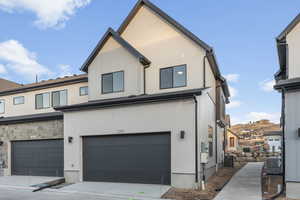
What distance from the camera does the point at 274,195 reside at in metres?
9.25

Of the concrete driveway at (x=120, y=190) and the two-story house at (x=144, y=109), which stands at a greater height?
the two-story house at (x=144, y=109)

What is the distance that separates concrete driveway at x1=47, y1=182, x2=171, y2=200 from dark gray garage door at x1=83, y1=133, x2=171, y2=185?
53cm

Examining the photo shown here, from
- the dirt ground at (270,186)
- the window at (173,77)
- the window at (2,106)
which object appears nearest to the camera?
the dirt ground at (270,186)

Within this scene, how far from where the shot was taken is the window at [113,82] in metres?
15.2

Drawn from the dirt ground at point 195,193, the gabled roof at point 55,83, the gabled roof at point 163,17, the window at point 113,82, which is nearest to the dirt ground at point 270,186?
the dirt ground at point 195,193

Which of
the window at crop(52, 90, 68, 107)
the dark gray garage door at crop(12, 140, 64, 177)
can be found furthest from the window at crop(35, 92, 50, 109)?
the dark gray garage door at crop(12, 140, 64, 177)

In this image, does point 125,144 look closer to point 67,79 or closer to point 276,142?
point 67,79

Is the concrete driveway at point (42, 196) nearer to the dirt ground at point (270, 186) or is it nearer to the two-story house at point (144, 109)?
the two-story house at point (144, 109)

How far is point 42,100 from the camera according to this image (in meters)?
19.6

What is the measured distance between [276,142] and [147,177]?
65.9 ft

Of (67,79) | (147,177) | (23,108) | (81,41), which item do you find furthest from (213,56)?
(23,108)

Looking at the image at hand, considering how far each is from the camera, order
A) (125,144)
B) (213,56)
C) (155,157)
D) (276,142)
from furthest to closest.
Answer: (276,142) < (213,56) < (125,144) < (155,157)

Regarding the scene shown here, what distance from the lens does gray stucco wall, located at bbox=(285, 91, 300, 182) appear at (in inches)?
359

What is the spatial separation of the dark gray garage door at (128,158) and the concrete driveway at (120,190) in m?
0.53
